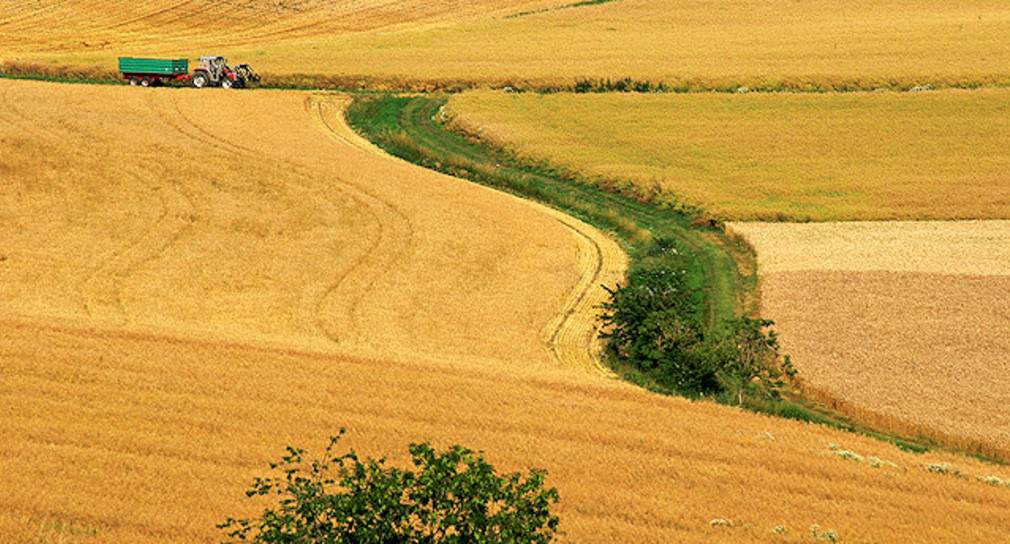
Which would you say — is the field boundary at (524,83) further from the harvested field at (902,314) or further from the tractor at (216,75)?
the harvested field at (902,314)

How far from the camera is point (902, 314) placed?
33.6 meters

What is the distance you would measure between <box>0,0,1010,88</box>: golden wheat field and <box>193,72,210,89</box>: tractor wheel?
6300mm

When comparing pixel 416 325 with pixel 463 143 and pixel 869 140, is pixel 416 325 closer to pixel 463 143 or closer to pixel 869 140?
pixel 463 143

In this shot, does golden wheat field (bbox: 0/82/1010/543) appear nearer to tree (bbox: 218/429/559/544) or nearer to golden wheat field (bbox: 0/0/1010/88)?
tree (bbox: 218/429/559/544)

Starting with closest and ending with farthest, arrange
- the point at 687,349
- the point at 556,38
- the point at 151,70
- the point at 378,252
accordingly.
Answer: the point at 687,349 → the point at 378,252 → the point at 151,70 → the point at 556,38

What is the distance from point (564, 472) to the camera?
21281 millimetres

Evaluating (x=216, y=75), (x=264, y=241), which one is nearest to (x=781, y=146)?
(x=264, y=241)

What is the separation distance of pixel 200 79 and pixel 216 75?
114 cm

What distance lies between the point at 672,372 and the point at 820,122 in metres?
34.9

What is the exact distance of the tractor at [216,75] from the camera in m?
66.6

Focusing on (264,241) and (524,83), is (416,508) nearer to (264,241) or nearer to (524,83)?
(264,241)

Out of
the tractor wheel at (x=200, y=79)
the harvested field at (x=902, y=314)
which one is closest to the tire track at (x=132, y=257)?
the harvested field at (x=902, y=314)

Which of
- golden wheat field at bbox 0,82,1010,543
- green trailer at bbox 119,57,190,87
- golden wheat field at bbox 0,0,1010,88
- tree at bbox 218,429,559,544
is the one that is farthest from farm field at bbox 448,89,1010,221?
tree at bbox 218,429,559,544

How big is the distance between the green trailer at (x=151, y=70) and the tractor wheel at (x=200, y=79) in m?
0.64
